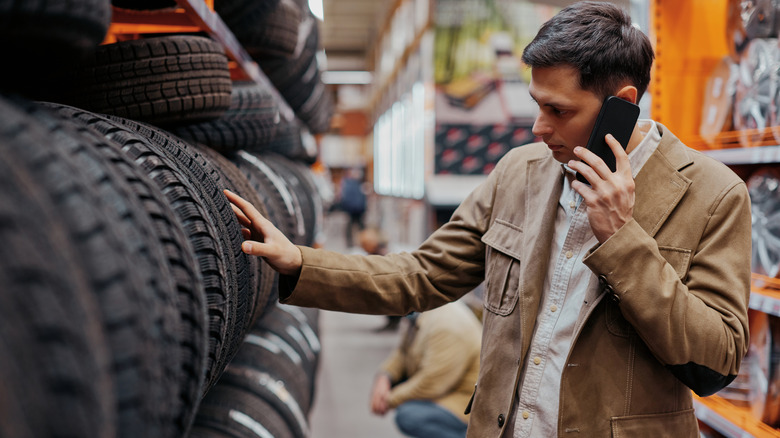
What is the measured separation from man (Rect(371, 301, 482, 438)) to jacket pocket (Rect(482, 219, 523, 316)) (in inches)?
70.0

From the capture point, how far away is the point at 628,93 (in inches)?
48.8

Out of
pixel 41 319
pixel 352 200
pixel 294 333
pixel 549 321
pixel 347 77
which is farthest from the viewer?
pixel 347 77

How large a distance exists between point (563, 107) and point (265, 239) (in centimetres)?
63

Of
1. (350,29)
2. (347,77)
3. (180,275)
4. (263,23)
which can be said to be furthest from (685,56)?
(347,77)

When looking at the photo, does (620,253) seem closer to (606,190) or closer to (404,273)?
(606,190)

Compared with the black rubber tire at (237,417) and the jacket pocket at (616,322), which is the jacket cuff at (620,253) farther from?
the black rubber tire at (237,417)

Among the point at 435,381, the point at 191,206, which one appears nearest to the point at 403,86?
the point at 435,381

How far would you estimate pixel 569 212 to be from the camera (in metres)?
1.39

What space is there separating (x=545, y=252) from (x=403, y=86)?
7893 millimetres

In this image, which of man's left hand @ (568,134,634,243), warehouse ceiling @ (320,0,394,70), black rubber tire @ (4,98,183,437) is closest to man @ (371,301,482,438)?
man's left hand @ (568,134,634,243)

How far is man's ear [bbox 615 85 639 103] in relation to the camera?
1.23m

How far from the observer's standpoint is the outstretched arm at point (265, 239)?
1.25 metres

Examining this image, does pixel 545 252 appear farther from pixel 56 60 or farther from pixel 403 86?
pixel 403 86

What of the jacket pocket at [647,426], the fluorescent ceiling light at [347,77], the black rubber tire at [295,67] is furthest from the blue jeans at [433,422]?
the fluorescent ceiling light at [347,77]
